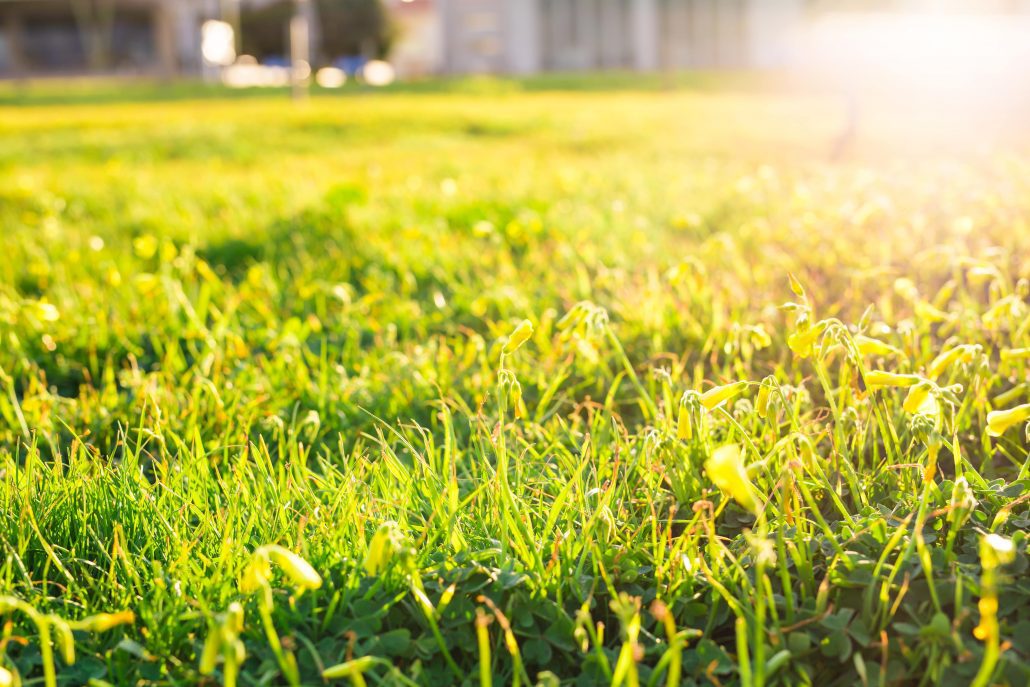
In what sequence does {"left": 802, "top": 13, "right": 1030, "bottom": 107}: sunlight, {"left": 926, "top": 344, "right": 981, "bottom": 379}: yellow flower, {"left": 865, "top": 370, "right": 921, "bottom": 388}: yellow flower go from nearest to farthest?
{"left": 865, "top": 370, "right": 921, "bottom": 388}: yellow flower
{"left": 926, "top": 344, "right": 981, "bottom": 379}: yellow flower
{"left": 802, "top": 13, "right": 1030, "bottom": 107}: sunlight

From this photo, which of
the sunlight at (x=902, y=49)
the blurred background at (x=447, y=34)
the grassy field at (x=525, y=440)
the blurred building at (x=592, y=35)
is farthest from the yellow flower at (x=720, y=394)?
the blurred building at (x=592, y=35)

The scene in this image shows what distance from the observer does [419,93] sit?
1661cm

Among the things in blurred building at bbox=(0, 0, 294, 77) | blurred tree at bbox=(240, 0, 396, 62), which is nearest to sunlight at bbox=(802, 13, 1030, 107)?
blurred tree at bbox=(240, 0, 396, 62)

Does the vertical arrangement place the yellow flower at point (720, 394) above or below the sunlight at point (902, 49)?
below

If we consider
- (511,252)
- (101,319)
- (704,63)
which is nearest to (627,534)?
(101,319)

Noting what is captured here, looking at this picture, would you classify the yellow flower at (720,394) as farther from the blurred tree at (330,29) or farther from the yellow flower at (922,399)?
the blurred tree at (330,29)

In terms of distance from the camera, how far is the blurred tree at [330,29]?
3306cm

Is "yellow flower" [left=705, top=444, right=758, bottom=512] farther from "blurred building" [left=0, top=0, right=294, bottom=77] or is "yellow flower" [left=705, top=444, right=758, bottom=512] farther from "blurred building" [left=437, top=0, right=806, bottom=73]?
"blurred building" [left=0, top=0, right=294, bottom=77]

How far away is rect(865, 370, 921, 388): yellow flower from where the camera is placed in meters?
1.50

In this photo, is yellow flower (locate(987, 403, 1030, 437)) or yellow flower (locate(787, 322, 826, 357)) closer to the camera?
yellow flower (locate(987, 403, 1030, 437))

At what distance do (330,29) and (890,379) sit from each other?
34.0 metres

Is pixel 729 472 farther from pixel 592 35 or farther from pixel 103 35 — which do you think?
pixel 103 35

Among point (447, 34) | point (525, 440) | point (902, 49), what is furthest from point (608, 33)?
point (525, 440)

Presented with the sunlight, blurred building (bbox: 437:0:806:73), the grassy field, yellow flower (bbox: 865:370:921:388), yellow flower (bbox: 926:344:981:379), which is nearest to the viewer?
the grassy field
